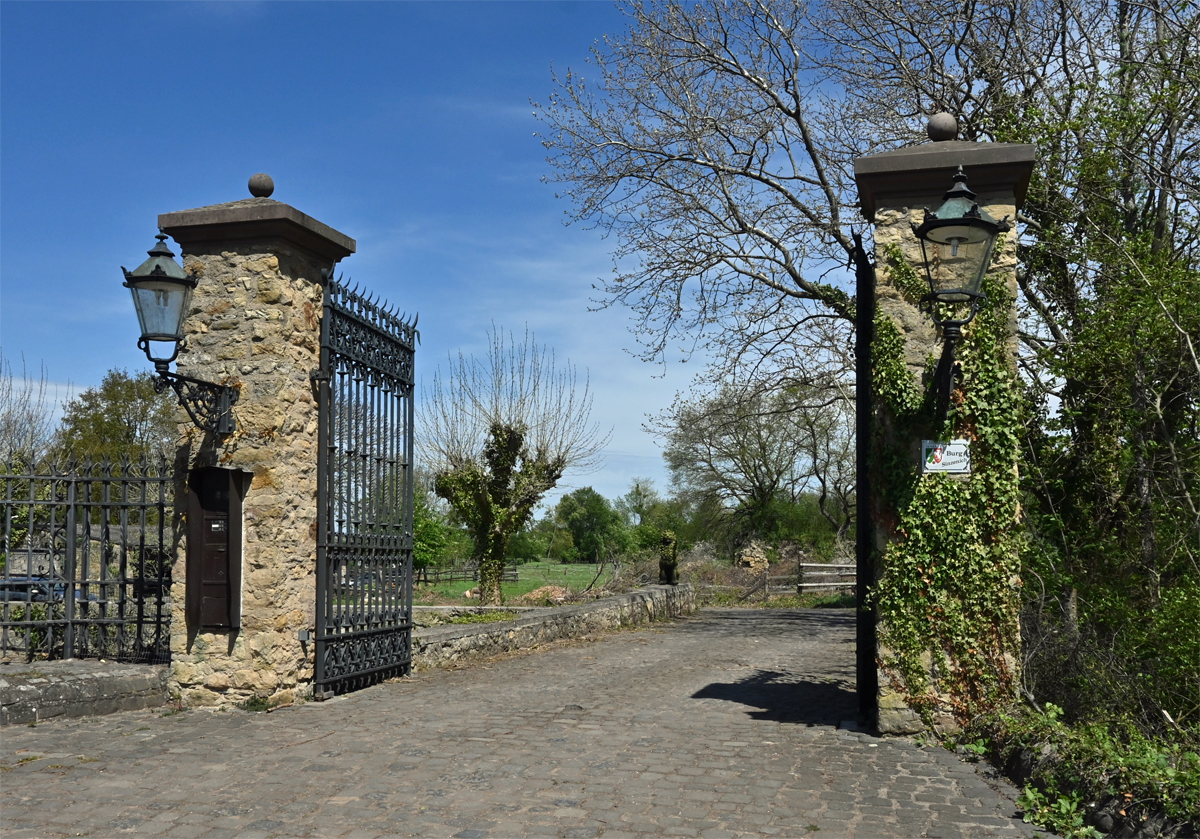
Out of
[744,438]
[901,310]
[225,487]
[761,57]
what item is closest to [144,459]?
[225,487]

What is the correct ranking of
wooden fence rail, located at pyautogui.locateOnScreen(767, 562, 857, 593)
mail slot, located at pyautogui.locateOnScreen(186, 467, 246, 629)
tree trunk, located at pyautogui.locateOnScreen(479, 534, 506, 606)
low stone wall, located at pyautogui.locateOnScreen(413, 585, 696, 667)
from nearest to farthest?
mail slot, located at pyautogui.locateOnScreen(186, 467, 246, 629) → low stone wall, located at pyautogui.locateOnScreen(413, 585, 696, 667) → tree trunk, located at pyautogui.locateOnScreen(479, 534, 506, 606) → wooden fence rail, located at pyautogui.locateOnScreen(767, 562, 857, 593)

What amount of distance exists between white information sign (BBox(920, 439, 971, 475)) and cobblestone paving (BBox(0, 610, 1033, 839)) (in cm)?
188

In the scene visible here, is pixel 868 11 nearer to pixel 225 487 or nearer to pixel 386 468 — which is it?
pixel 386 468

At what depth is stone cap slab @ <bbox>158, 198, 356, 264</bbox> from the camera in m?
7.49

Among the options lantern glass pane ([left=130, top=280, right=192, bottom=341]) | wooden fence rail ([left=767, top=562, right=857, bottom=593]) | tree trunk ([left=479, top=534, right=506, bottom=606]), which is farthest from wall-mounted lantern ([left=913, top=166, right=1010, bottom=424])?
wooden fence rail ([left=767, top=562, right=857, bottom=593])

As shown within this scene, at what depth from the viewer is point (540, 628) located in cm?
1270

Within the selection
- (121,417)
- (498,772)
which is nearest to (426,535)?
(121,417)

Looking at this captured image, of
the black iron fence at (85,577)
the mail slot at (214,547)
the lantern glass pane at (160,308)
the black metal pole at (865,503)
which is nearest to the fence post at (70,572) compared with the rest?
the black iron fence at (85,577)

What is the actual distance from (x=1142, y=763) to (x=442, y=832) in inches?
129

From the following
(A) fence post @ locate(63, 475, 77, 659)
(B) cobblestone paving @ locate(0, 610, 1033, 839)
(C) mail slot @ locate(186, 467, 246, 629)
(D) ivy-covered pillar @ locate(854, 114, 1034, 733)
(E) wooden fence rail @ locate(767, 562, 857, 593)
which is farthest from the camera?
(E) wooden fence rail @ locate(767, 562, 857, 593)

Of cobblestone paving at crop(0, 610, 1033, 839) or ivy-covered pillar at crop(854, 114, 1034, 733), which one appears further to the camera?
ivy-covered pillar at crop(854, 114, 1034, 733)

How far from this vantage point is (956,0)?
1373 centimetres

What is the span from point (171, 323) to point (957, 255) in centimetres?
563

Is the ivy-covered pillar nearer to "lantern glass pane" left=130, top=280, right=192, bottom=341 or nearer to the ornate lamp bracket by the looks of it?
the ornate lamp bracket
